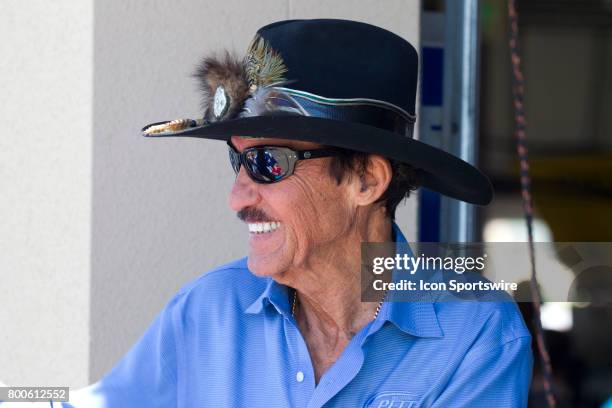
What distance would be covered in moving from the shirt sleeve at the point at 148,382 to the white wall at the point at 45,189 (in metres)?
1.04

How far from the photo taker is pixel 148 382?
→ 2600mm

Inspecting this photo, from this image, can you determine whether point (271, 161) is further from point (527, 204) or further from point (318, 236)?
point (527, 204)

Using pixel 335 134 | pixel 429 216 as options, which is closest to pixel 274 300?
pixel 335 134

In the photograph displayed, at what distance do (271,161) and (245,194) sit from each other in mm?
99

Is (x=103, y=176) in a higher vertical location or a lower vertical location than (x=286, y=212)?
higher

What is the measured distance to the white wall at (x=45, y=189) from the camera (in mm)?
3635

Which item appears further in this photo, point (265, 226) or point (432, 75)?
point (432, 75)

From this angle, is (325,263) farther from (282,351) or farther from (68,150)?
(68,150)

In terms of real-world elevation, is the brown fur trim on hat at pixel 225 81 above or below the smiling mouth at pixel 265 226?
above

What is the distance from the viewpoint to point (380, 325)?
2402mm

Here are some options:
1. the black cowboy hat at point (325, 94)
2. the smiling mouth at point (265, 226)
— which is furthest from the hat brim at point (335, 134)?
the smiling mouth at point (265, 226)

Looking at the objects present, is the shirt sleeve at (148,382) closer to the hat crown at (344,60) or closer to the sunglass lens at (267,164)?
the sunglass lens at (267,164)

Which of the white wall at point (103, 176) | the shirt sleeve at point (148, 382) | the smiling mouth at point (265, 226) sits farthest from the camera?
the white wall at point (103, 176)

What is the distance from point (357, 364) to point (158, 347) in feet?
1.77
